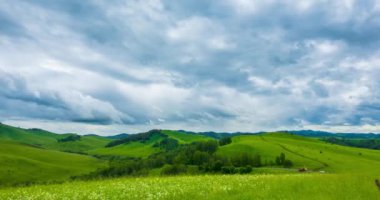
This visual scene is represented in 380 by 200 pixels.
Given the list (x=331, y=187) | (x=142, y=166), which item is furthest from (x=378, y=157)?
(x=331, y=187)

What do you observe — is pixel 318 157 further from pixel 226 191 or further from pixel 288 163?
pixel 226 191

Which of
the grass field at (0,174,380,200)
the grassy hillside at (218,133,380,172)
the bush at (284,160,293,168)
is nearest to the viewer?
the grass field at (0,174,380,200)

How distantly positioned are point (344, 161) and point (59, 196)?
167669mm

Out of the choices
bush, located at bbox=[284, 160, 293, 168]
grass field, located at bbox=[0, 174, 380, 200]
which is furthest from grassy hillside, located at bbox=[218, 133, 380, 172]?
grass field, located at bbox=[0, 174, 380, 200]

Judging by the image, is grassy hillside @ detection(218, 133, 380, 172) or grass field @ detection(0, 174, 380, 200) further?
grassy hillside @ detection(218, 133, 380, 172)

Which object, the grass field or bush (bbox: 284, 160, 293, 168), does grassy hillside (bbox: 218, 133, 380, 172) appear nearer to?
bush (bbox: 284, 160, 293, 168)

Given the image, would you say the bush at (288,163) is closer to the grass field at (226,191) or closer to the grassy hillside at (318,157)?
the grassy hillside at (318,157)

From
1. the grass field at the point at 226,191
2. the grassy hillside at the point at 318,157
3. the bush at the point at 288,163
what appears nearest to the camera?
the grass field at the point at 226,191

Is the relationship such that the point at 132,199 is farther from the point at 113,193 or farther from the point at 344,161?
the point at 344,161

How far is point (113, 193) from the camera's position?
57.6 feet

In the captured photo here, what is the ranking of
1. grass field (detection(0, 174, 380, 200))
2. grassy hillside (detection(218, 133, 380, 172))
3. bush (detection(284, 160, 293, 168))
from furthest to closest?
bush (detection(284, 160, 293, 168)), grassy hillside (detection(218, 133, 380, 172)), grass field (detection(0, 174, 380, 200))

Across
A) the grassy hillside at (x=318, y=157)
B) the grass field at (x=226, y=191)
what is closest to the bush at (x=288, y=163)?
the grassy hillside at (x=318, y=157)

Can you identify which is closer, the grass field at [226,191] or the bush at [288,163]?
the grass field at [226,191]

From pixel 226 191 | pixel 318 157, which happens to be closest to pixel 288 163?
pixel 318 157
